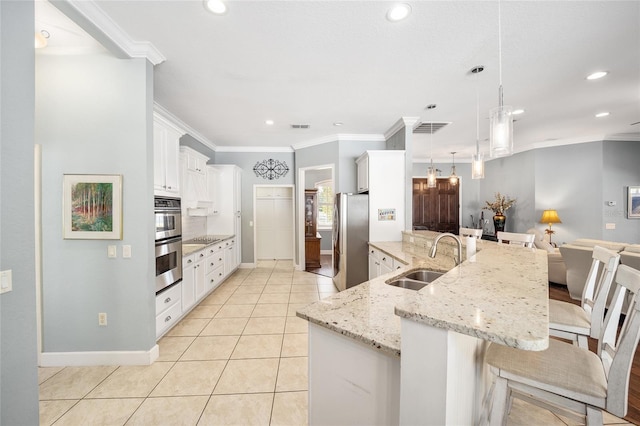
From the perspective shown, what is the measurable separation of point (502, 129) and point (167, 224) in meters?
3.17

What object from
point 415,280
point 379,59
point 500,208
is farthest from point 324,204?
point 415,280

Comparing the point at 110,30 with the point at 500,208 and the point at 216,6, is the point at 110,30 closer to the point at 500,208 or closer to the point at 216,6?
the point at 216,6

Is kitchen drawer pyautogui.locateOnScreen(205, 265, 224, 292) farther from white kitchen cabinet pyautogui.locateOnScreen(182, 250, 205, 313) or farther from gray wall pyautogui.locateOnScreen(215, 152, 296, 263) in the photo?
gray wall pyautogui.locateOnScreen(215, 152, 296, 263)

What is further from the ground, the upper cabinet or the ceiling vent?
the ceiling vent

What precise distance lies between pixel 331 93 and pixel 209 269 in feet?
10.4

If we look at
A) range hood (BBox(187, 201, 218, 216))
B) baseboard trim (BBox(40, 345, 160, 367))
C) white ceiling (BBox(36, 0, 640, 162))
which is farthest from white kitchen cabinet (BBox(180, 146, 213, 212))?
baseboard trim (BBox(40, 345, 160, 367))

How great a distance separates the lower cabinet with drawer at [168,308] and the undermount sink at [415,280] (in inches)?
93.4

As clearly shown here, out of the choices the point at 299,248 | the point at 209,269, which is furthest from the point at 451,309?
the point at 299,248

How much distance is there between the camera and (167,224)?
108 inches

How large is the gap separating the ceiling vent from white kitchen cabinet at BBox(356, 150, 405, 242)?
885 millimetres

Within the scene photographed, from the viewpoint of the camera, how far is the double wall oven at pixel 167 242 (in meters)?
2.60

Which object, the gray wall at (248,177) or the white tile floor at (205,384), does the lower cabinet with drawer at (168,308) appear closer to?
the white tile floor at (205,384)

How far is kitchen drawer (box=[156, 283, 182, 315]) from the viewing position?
2590 mm

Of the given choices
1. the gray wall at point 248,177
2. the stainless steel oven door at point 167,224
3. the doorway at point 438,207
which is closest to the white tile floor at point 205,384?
the stainless steel oven door at point 167,224
